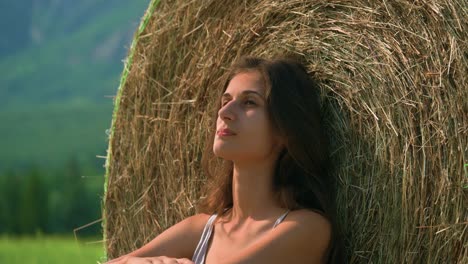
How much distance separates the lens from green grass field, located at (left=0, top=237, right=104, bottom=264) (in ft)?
25.6

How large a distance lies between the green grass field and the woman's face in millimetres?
4293

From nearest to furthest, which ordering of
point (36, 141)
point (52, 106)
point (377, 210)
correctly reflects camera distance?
point (377, 210) → point (36, 141) → point (52, 106)

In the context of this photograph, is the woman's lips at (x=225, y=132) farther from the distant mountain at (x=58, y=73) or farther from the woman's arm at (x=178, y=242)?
the distant mountain at (x=58, y=73)

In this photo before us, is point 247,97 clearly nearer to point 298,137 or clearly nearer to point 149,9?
point 298,137

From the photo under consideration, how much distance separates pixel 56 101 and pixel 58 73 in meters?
2.98

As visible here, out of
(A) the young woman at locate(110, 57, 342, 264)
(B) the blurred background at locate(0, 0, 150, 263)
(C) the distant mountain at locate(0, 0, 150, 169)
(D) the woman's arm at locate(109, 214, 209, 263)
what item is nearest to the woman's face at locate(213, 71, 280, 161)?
(A) the young woman at locate(110, 57, 342, 264)

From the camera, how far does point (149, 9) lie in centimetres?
402

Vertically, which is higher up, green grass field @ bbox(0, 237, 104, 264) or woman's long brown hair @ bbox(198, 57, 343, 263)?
woman's long brown hair @ bbox(198, 57, 343, 263)

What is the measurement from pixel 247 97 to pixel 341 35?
16.8 inches

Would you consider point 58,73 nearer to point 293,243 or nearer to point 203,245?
point 203,245

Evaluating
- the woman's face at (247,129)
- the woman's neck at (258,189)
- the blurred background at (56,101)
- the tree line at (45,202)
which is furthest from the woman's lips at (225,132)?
the blurred background at (56,101)

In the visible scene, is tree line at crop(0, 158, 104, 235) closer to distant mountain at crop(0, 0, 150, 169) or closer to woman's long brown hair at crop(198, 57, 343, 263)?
distant mountain at crop(0, 0, 150, 169)

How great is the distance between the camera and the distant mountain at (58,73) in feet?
88.5

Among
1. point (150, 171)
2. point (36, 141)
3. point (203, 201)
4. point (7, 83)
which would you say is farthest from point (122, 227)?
point (7, 83)
